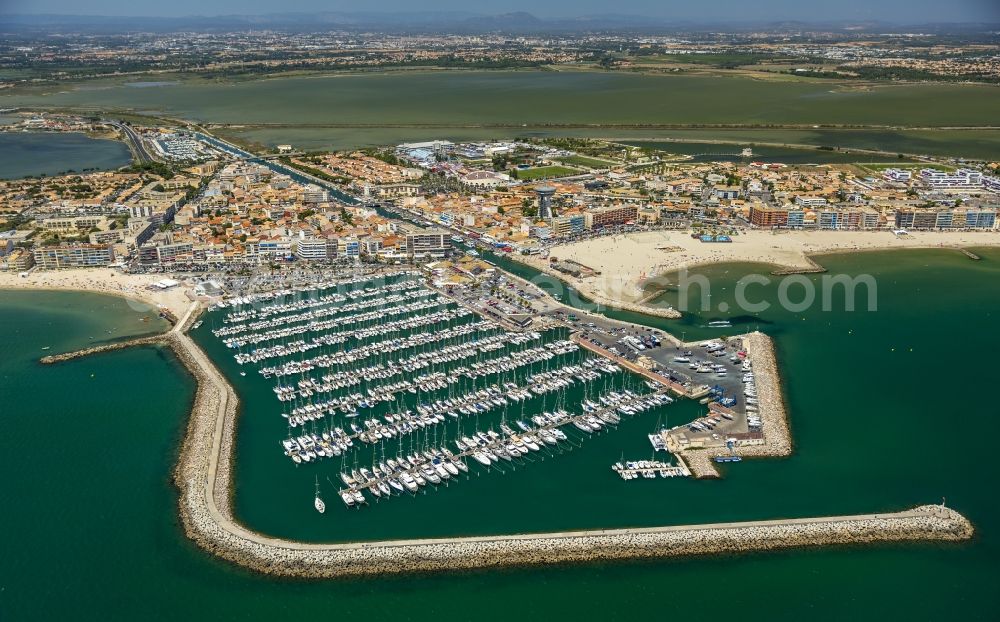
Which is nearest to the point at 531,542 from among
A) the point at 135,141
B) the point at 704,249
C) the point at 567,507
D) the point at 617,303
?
the point at 567,507

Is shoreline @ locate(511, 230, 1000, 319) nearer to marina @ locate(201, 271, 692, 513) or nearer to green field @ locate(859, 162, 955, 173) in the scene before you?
marina @ locate(201, 271, 692, 513)

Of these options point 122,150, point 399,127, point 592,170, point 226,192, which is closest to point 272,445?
point 226,192

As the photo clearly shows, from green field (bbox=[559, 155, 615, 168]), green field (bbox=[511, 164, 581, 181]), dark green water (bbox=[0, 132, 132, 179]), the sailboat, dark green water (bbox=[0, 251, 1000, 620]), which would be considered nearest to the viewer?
dark green water (bbox=[0, 251, 1000, 620])

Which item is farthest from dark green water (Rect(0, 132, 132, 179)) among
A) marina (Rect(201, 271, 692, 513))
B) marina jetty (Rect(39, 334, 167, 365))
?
marina (Rect(201, 271, 692, 513))

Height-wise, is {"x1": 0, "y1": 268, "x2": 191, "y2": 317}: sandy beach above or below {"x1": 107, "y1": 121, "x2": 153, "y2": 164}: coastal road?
below

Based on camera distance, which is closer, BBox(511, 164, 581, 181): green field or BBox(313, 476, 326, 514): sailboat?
BBox(313, 476, 326, 514): sailboat

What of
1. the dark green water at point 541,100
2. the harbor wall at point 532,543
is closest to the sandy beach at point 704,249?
the harbor wall at point 532,543
